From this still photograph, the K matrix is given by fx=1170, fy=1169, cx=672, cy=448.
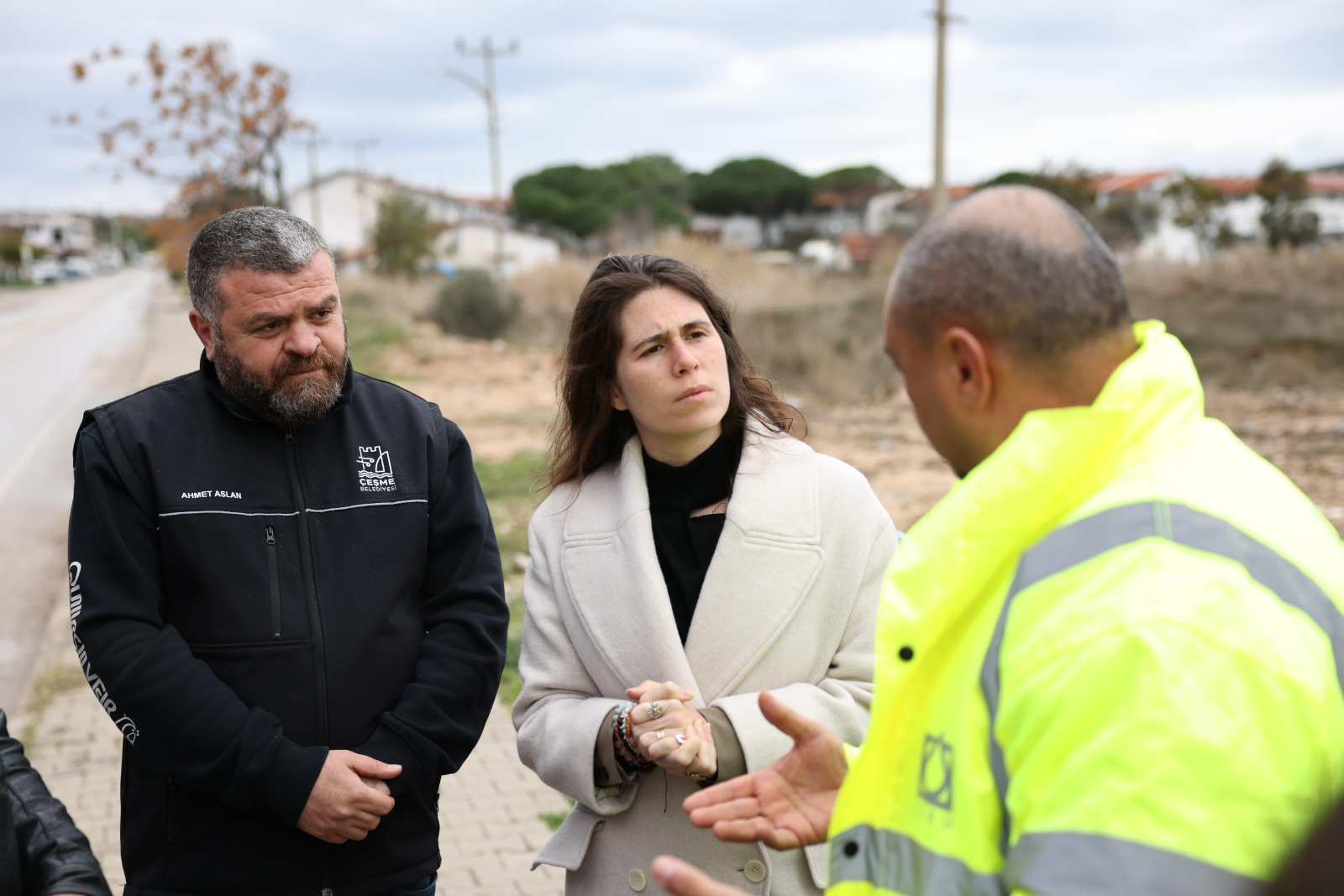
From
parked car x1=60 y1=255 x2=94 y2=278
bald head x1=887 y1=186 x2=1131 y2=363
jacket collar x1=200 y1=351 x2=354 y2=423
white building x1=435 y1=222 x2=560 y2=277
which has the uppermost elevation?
bald head x1=887 y1=186 x2=1131 y2=363

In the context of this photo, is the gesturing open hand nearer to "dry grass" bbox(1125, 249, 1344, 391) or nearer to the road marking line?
the road marking line

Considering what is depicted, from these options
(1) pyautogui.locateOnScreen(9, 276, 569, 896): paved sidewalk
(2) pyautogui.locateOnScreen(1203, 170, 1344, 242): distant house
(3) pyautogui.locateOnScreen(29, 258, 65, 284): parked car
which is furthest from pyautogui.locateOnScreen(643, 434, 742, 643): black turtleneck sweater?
(3) pyautogui.locateOnScreen(29, 258, 65, 284): parked car

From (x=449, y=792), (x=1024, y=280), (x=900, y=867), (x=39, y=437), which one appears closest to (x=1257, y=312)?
(x=39, y=437)

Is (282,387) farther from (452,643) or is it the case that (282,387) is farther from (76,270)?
(76,270)

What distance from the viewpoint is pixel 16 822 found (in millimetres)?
2217

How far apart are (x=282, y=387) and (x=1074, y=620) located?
1.93 metres

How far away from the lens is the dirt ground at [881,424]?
448 inches

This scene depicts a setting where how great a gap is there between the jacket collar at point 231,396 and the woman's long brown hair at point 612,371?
0.52m

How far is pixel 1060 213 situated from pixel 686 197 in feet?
261

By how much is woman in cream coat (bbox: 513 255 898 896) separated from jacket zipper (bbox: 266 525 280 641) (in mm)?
554

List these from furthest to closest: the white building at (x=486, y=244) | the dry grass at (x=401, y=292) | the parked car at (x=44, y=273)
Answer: the parked car at (x=44, y=273), the white building at (x=486, y=244), the dry grass at (x=401, y=292)

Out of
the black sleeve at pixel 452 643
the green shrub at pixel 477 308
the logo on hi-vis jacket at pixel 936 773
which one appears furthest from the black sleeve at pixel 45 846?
the green shrub at pixel 477 308

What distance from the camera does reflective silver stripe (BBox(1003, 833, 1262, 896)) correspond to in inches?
41.6

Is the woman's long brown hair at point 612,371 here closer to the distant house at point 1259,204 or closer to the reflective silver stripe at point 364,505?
the reflective silver stripe at point 364,505
